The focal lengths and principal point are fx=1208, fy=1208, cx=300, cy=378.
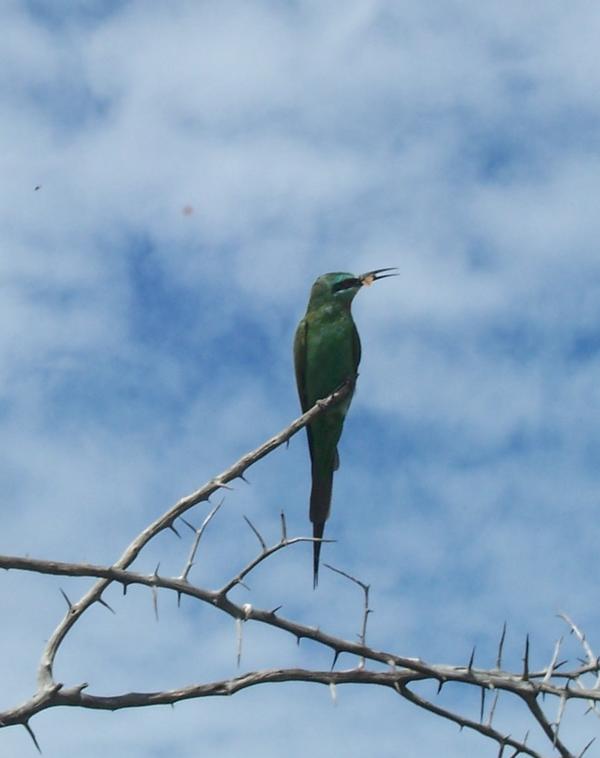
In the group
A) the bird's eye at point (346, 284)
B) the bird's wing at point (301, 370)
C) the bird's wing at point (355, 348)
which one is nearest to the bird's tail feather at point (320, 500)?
the bird's wing at point (301, 370)

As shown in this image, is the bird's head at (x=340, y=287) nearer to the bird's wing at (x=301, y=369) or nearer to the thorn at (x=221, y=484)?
the bird's wing at (x=301, y=369)

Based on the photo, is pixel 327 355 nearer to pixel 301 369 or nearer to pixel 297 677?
pixel 301 369

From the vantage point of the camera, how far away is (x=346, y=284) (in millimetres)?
8594

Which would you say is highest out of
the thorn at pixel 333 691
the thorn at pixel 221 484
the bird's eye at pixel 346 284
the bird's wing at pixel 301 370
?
the bird's eye at pixel 346 284

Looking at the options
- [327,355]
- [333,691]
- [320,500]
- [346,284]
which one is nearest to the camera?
[333,691]

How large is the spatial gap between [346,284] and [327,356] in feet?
1.94

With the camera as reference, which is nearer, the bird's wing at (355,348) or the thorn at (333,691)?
the thorn at (333,691)

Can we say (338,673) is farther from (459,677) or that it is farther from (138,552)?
(138,552)

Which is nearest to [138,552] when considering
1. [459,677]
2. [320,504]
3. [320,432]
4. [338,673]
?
[338,673]

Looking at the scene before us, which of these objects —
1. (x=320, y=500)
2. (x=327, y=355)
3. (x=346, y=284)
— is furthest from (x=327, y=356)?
(x=320, y=500)

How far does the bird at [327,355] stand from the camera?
7855 millimetres

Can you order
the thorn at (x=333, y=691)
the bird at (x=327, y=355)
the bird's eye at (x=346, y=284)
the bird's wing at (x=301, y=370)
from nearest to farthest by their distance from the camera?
the thorn at (x=333, y=691) < the bird at (x=327, y=355) < the bird's wing at (x=301, y=370) < the bird's eye at (x=346, y=284)

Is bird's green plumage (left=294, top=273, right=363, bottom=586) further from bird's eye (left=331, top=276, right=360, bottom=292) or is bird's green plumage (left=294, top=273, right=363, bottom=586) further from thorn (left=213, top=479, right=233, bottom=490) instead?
thorn (left=213, top=479, right=233, bottom=490)

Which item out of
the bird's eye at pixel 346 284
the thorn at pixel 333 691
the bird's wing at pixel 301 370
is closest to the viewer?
the thorn at pixel 333 691
